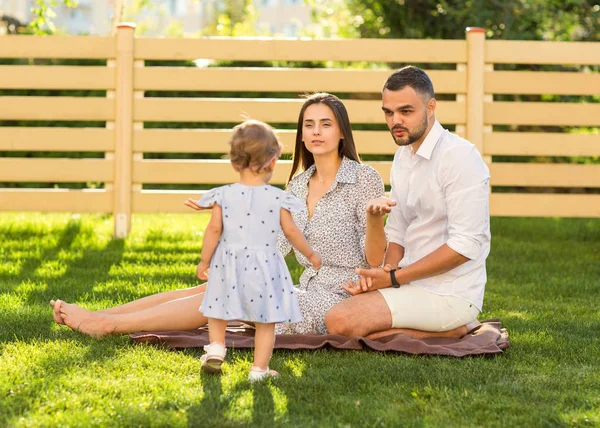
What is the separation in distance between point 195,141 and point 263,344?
395 cm

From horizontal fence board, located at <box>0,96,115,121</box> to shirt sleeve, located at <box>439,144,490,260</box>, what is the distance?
387cm

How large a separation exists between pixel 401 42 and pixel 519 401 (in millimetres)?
4481

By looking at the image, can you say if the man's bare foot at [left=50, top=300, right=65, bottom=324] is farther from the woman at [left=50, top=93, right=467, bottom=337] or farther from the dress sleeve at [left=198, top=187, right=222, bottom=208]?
the dress sleeve at [left=198, top=187, right=222, bottom=208]

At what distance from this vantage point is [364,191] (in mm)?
3943

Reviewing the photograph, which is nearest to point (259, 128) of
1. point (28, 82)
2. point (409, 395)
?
point (409, 395)

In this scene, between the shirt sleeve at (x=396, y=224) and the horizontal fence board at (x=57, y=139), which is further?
the horizontal fence board at (x=57, y=139)

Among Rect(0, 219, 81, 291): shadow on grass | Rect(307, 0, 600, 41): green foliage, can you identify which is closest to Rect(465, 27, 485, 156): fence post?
Rect(307, 0, 600, 41): green foliage

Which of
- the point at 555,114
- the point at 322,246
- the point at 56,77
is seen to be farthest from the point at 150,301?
the point at 555,114

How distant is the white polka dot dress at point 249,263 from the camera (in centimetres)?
320

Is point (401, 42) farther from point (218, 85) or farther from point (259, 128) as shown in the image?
point (259, 128)

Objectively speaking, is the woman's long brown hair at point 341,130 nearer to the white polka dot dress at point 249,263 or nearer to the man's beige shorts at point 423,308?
the man's beige shorts at point 423,308

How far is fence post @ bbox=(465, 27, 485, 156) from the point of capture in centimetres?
706

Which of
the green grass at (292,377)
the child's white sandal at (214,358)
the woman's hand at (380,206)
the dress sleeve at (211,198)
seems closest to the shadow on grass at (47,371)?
the green grass at (292,377)

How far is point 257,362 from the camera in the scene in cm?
325
